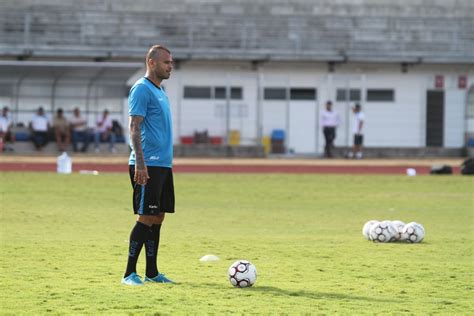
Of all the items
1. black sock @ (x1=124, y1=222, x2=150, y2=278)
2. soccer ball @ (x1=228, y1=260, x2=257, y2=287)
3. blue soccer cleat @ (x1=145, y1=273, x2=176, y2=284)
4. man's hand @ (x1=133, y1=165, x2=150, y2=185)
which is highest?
man's hand @ (x1=133, y1=165, x2=150, y2=185)

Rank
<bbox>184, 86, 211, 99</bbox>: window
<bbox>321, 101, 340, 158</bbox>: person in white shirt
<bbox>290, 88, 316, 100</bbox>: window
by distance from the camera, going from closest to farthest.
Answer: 1. <bbox>321, 101, 340, 158</bbox>: person in white shirt
2. <bbox>184, 86, 211, 99</bbox>: window
3. <bbox>290, 88, 316, 100</bbox>: window

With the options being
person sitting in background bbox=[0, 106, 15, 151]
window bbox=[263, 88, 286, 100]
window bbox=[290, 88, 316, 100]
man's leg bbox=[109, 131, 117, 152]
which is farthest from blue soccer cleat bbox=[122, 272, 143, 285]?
window bbox=[290, 88, 316, 100]

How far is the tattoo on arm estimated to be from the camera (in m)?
10.3

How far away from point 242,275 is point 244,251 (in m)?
3.63

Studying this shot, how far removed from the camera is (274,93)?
146 feet

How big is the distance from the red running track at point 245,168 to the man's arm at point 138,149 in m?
23.6

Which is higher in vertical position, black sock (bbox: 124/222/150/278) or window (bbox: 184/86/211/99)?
window (bbox: 184/86/211/99)

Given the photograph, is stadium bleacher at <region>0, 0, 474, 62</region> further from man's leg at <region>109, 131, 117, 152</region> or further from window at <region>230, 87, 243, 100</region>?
man's leg at <region>109, 131, 117, 152</region>

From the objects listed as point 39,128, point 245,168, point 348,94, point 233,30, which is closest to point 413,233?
point 245,168

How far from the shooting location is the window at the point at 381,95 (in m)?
46.0

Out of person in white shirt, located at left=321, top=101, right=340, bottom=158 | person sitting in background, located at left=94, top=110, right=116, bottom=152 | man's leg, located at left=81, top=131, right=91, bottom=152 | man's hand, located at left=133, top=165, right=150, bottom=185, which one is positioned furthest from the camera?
person in white shirt, located at left=321, top=101, right=340, bottom=158

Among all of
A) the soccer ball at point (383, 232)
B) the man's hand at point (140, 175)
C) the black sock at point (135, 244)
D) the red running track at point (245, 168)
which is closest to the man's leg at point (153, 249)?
the black sock at point (135, 244)

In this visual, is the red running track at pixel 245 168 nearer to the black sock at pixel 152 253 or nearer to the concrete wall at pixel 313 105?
the concrete wall at pixel 313 105

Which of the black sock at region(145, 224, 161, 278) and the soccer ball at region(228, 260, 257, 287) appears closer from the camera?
the soccer ball at region(228, 260, 257, 287)
